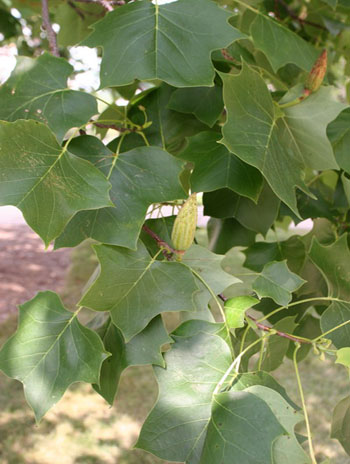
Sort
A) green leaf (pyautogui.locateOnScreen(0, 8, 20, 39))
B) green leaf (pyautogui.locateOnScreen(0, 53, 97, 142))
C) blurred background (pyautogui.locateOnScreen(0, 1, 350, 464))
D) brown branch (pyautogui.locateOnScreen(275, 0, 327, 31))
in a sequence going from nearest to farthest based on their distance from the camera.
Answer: green leaf (pyautogui.locateOnScreen(0, 53, 97, 142)) → brown branch (pyautogui.locateOnScreen(275, 0, 327, 31)) → green leaf (pyautogui.locateOnScreen(0, 8, 20, 39)) → blurred background (pyautogui.locateOnScreen(0, 1, 350, 464))

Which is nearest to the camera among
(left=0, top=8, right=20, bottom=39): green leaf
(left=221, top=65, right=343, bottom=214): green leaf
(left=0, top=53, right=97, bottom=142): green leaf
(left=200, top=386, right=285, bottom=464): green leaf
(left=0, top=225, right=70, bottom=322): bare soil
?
(left=200, top=386, right=285, bottom=464): green leaf

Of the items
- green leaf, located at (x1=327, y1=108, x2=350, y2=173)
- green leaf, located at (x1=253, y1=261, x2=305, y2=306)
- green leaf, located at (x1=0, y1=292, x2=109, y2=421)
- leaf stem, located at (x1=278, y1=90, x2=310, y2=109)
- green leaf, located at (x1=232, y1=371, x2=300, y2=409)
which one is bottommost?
green leaf, located at (x1=232, y1=371, x2=300, y2=409)

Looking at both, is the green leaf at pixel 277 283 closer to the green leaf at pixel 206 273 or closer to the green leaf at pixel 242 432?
the green leaf at pixel 206 273

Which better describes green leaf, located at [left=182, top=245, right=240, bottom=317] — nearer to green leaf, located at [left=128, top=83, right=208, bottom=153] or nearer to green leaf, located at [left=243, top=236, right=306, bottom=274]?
green leaf, located at [left=128, top=83, right=208, bottom=153]

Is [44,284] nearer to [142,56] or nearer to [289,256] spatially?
[289,256]

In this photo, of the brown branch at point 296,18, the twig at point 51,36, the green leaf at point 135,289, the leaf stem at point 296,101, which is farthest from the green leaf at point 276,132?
the brown branch at point 296,18

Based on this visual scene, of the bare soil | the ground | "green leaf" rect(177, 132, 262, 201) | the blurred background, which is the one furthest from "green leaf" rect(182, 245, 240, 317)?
the bare soil

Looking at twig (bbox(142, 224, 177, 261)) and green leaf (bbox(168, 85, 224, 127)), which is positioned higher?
green leaf (bbox(168, 85, 224, 127))

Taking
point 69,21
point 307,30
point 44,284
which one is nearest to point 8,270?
point 44,284
